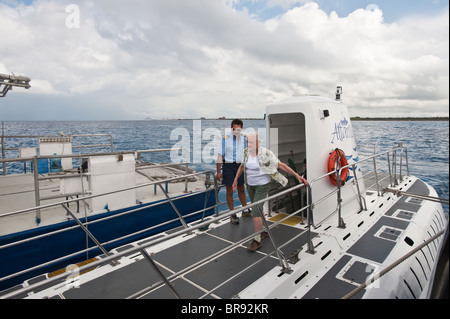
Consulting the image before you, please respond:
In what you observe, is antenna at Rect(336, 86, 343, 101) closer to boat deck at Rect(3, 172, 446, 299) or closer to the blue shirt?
the blue shirt

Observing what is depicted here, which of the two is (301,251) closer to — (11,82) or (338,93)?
(338,93)

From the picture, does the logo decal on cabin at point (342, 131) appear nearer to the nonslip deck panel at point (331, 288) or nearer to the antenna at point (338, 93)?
the antenna at point (338, 93)

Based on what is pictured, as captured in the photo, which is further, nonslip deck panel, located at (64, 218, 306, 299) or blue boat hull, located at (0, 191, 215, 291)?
blue boat hull, located at (0, 191, 215, 291)

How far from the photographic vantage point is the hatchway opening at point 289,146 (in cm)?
542

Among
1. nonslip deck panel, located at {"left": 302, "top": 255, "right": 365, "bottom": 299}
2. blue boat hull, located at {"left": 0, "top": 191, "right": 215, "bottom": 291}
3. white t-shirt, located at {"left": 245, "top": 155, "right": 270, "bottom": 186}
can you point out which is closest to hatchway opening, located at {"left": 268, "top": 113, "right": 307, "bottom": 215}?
white t-shirt, located at {"left": 245, "top": 155, "right": 270, "bottom": 186}

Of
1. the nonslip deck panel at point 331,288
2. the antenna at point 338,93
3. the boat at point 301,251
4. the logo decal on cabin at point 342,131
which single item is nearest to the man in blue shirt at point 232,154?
the boat at point 301,251

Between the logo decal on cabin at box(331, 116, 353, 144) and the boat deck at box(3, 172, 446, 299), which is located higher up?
the logo decal on cabin at box(331, 116, 353, 144)

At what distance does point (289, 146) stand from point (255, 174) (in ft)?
8.11

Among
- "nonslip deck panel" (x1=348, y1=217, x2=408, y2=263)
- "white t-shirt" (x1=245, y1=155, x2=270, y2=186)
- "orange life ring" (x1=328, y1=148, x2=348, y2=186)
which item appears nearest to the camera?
"nonslip deck panel" (x1=348, y1=217, x2=408, y2=263)

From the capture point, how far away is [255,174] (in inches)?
151

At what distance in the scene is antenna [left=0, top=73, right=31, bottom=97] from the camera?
6360 millimetres

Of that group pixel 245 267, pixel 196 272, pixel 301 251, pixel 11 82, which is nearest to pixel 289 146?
pixel 301 251

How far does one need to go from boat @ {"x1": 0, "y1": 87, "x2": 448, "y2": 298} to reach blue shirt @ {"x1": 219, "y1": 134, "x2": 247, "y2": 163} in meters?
0.78
